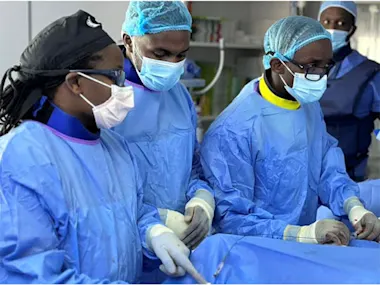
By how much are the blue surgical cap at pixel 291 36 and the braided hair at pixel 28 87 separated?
711 mm

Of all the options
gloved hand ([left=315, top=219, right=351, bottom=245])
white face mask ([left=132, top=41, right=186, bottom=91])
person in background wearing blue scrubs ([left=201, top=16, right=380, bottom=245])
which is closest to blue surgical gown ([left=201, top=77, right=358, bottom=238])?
person in background wearing blue scrubs ([left=201, top=16, right=380, bottom=245])

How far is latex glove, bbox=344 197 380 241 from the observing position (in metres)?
1.36

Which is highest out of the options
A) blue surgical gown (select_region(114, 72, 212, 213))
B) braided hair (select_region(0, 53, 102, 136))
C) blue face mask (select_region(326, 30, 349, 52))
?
braided hair (select_region(0, 53, 102, 136))

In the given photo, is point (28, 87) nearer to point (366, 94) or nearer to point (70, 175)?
point (70, 175)

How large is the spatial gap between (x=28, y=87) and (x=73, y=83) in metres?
0.09

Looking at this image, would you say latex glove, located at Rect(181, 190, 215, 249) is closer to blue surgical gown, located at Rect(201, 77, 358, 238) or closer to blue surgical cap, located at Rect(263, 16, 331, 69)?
blue surgical gown, located at Rect(201, 77, 358, 238)

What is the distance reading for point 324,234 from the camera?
49.5 inches

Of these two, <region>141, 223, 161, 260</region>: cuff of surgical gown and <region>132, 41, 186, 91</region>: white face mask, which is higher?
<region>132, 41, 186, 91</region>: white face mask

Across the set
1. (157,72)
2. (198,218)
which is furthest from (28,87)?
(198,218)

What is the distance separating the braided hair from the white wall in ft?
4.88

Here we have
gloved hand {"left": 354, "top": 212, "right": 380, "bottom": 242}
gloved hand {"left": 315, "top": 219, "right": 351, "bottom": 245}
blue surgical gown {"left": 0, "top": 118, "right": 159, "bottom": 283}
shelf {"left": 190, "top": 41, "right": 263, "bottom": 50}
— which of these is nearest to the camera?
blue surgical gown {"left": 0, "top": 118, "right": 159, "bottom": 283}

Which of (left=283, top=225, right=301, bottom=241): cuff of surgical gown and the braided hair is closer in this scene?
the braided hair

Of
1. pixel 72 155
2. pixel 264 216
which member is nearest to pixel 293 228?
pixel 264 216

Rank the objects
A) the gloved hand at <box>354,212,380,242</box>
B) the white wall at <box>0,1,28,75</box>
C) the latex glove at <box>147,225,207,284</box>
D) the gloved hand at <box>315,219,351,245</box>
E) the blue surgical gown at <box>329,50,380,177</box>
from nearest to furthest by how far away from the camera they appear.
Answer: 1. the latex glove at <box>147,225,207,284</box>
2. the gloved hand at <box>315,219,351,245</box>
3. the gloved hand at <box>354,212,380,242</box>
4. the blue surgical gown at <box>329,50,380,177</box>
5. the white wall at <box>0,1,28,75</box>
